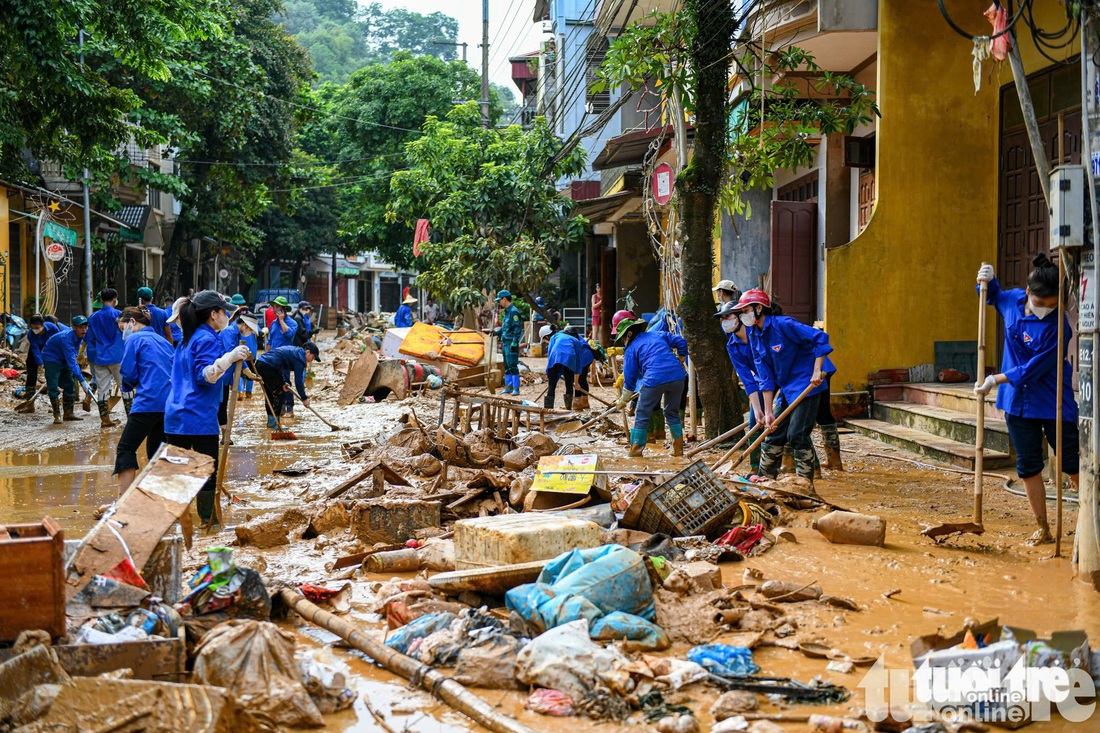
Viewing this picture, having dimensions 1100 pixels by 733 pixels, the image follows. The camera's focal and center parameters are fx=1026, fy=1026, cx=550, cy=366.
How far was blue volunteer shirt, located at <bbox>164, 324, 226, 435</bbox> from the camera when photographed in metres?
7.21

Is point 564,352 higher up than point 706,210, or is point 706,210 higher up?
point 706,210

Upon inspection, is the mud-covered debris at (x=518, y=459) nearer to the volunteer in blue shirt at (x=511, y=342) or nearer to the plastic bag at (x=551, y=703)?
the plastic bag at (x=551, y=703)

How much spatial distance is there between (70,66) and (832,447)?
31.9ft

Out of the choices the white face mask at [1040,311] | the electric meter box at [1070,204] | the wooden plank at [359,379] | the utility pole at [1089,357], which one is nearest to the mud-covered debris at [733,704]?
the utility pole at [1089,357]

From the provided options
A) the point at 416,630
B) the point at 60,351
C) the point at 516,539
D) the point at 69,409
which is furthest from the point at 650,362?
the point at 69,409

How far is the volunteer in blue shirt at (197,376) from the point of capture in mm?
7207

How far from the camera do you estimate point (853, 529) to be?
6527 millimetres

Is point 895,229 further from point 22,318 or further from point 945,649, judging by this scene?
point 22,318

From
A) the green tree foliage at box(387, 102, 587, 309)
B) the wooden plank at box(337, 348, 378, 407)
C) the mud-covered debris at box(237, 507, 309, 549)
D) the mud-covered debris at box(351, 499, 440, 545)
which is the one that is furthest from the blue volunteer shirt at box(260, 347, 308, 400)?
the green tree foliage at box(387, 102, 587, 309)

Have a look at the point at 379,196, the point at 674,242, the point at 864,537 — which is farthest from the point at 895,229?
the point at 379,196

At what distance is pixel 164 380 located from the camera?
25.3ft

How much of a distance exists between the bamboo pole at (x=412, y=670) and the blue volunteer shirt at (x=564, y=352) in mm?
9171

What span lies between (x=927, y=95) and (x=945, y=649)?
9.49m

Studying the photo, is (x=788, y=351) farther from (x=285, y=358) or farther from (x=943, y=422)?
(x=285, y=358)
